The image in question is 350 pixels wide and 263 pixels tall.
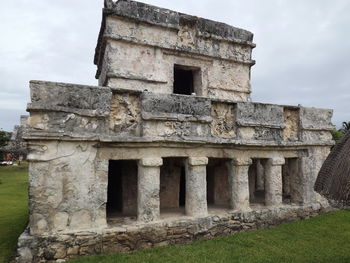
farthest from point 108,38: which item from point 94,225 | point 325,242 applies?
point 325,242

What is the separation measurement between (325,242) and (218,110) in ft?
11.8

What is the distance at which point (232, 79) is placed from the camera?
28.1 ft

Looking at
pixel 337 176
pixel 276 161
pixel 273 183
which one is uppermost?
pixel 276 161

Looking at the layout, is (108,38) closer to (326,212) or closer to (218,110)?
(218,110)

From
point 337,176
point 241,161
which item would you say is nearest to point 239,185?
point 241,161

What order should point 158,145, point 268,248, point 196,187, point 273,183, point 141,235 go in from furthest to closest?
point 273,183, point 196,187, point 158,145, point 268,248, point 141,235

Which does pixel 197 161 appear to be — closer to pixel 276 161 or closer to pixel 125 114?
pixel 125 114

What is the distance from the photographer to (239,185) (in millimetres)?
6191

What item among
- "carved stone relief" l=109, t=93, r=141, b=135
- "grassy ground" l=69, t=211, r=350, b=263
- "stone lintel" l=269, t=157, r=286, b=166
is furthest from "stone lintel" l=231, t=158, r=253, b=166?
"carved stone relief" l=109, t=93, r=141, b=135

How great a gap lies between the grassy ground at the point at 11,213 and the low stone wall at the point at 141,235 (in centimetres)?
73

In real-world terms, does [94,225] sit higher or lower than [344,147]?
lower

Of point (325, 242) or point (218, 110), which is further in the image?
point (218, 110)

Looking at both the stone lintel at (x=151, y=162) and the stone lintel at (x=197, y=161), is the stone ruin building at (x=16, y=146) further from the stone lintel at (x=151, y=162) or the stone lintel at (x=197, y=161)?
the stone lintel at (x=197, y=161)

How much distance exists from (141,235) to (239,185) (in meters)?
2.55
